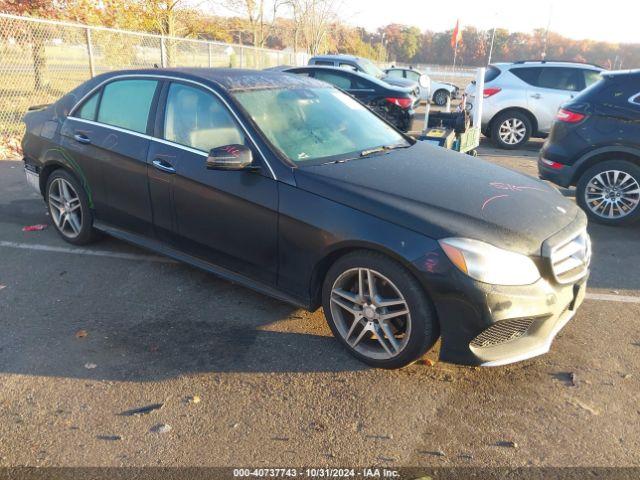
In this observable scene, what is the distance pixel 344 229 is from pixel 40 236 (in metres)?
3.72

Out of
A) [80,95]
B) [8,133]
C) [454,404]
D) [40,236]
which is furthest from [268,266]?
[8,133]

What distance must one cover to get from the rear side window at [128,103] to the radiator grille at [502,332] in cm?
293

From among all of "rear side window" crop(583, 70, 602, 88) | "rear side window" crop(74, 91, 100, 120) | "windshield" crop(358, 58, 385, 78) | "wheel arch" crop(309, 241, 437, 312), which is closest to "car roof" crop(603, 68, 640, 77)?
"wheel arch" crop(309, 241, 437, 312)

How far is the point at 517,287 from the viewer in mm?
2736

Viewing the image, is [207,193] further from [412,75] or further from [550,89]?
[412,75]

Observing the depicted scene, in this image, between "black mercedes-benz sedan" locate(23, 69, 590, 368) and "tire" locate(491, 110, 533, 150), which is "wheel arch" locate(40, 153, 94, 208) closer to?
"black mercedes-benz sedan" locate(23, 69, 590, 368)

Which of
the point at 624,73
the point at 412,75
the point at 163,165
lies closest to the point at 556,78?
the point at 624,73

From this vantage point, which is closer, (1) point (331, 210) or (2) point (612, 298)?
(1) point (331, 210)

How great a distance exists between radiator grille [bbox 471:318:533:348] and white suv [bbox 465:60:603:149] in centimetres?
884

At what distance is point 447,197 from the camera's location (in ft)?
10.2

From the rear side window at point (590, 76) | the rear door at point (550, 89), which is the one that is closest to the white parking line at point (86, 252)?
the rear door at point (550, 89)

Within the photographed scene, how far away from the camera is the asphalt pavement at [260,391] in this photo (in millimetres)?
2482

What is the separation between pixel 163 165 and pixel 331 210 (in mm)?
1503

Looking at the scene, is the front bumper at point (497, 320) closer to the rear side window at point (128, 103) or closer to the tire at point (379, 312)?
the tire at point (379, 312)
